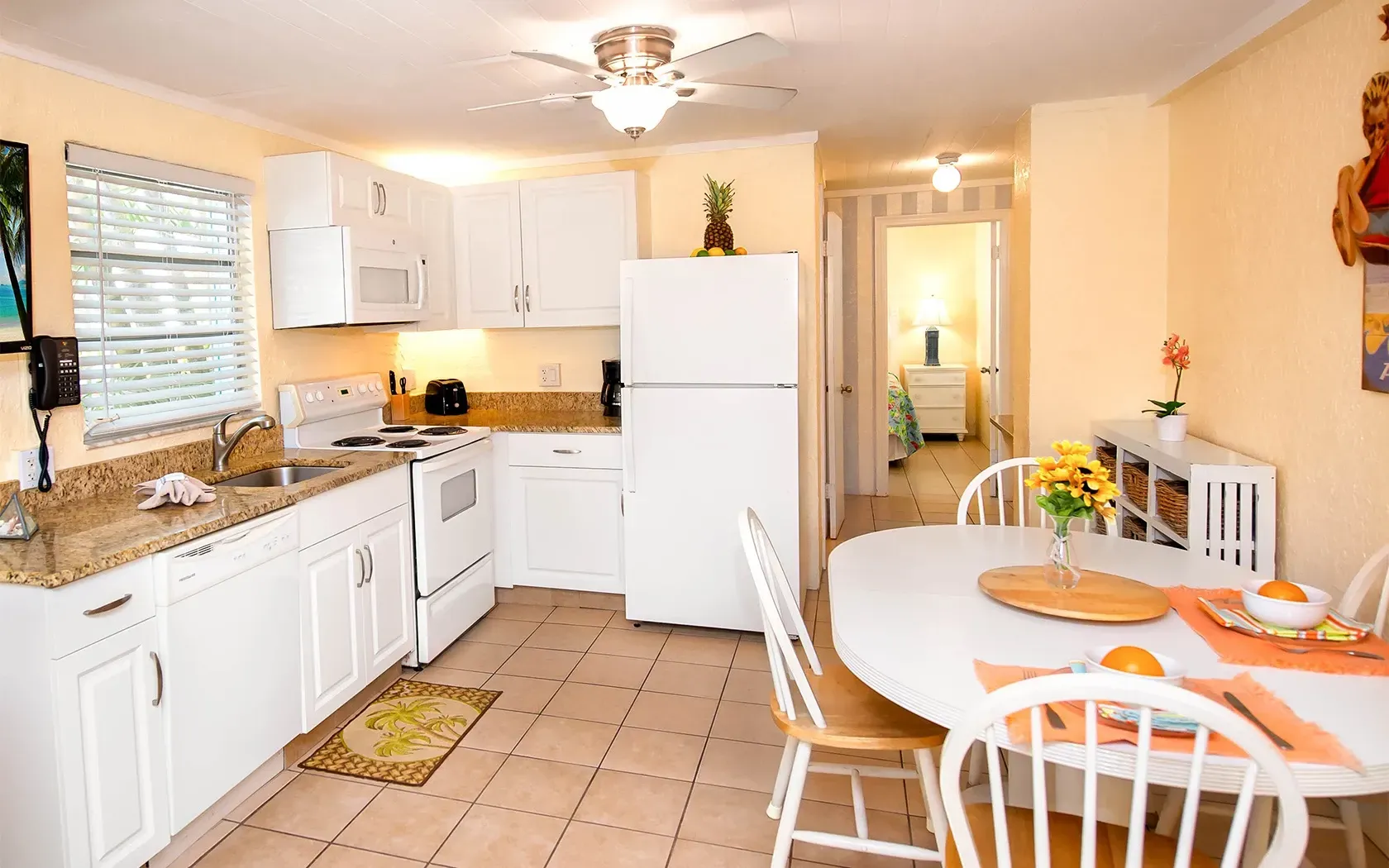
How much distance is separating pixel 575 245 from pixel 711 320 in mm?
910

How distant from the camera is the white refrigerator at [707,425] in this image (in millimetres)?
3262

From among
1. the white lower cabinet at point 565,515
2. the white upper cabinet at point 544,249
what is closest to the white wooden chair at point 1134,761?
the white lower cabinet at point 565,515

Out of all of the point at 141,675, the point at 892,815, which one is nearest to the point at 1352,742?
the point at 892,815

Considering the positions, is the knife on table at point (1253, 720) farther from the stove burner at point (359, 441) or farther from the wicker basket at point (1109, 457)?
the stove burner at point (359, 441)

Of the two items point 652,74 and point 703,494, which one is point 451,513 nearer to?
point 703,494

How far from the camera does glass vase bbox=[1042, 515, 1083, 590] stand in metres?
1.78

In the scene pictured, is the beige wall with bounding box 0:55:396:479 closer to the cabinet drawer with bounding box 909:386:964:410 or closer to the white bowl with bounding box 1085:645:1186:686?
the white bowl with bounding box 1085:645:1186:686

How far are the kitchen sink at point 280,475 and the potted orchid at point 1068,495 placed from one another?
2327mm

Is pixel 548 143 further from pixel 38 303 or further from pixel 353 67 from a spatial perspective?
pixel 38 303

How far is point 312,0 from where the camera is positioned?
82.5 inches

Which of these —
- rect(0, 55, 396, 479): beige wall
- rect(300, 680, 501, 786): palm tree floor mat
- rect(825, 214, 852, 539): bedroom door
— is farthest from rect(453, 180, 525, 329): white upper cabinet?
rect(300, 680, 501, 786): palm tree floor mat

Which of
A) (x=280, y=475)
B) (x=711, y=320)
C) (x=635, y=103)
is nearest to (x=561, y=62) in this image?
(x=635, y=103)

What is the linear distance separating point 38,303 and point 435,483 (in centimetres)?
137

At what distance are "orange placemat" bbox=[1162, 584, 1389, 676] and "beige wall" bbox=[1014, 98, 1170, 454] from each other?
6.11 feet
